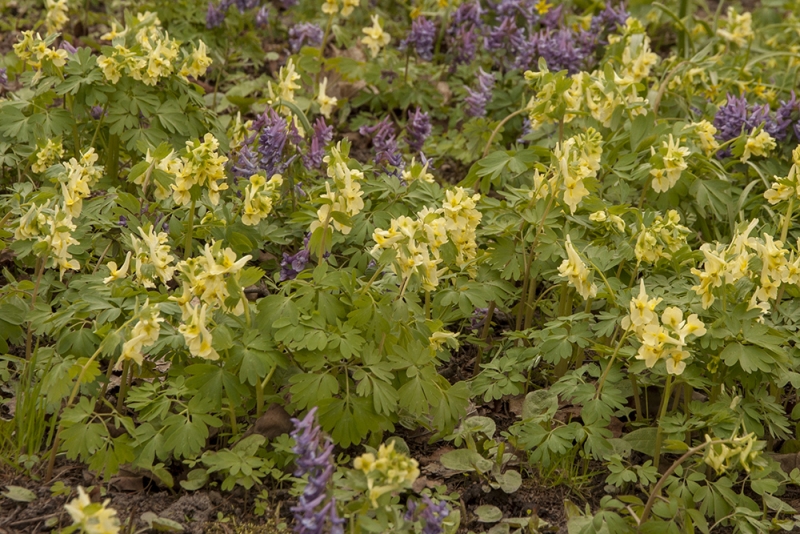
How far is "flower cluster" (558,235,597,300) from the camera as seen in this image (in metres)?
3.01

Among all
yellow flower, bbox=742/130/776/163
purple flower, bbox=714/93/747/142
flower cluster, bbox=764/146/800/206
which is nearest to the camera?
flower cluster, bbox=764/146/800/206

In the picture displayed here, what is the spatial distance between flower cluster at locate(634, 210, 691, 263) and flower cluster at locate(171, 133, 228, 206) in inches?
60.8

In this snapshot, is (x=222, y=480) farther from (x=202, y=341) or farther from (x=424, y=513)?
(x=424, y=513)

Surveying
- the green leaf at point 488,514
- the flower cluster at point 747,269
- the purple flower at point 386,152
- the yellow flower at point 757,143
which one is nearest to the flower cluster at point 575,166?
the flower cluster at point 747,269

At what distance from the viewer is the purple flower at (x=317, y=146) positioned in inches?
155

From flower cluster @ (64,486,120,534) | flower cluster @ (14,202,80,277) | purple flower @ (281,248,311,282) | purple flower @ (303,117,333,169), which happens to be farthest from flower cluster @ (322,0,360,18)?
flower cluster @ (64,486,120,534)

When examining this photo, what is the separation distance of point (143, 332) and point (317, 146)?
5.23 ft

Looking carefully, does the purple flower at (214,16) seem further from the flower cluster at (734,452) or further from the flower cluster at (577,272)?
the flower cluster at (734,452)

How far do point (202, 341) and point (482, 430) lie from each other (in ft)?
3.85

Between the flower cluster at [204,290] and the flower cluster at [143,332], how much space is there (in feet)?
0.26

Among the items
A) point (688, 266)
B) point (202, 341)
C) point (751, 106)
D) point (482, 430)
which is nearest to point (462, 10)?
point (751, 106)

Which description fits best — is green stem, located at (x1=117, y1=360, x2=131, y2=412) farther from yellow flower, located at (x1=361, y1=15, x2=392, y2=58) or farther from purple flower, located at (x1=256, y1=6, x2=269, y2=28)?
purple flower, located at (x1=256, y1=6, x2=269, y2=28)

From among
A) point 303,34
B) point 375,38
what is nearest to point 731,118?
point 375,38

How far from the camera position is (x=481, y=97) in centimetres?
483
